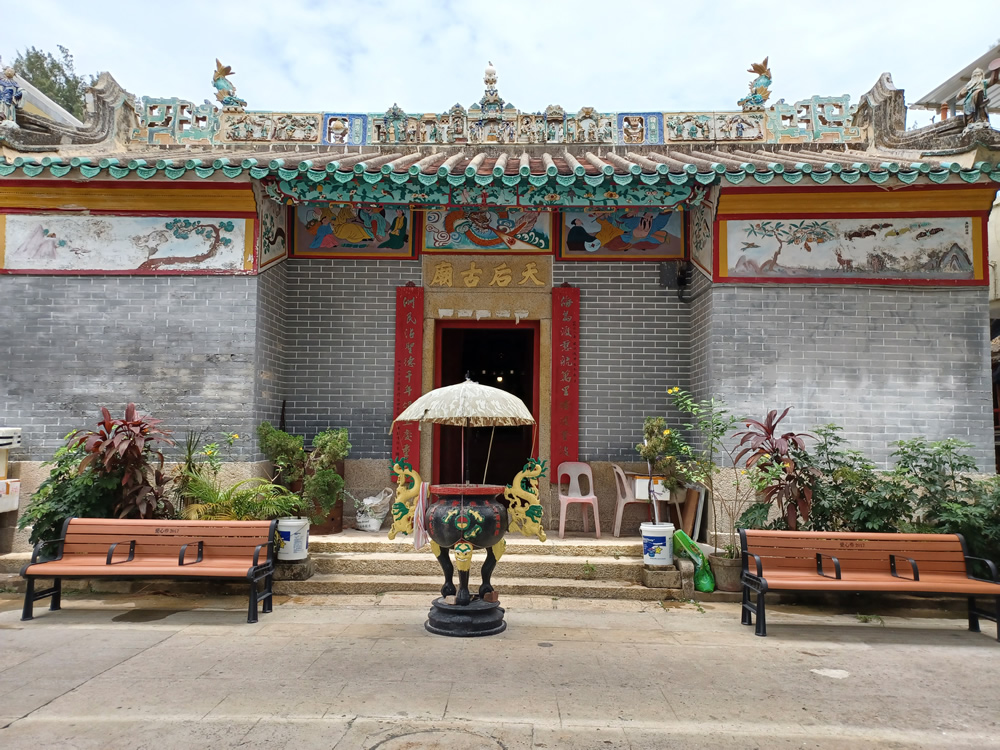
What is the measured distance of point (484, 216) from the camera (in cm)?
795

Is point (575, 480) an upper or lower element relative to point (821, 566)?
upper

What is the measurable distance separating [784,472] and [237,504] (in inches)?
183

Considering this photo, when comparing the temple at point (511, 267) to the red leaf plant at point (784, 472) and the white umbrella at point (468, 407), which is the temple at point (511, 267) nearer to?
the red leaf plant at point (784, 472)

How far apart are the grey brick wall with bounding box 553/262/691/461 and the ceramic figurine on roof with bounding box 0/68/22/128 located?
592cm

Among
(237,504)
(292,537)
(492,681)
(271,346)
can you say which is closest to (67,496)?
(237,504)

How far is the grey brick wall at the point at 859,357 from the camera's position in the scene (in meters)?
6.79

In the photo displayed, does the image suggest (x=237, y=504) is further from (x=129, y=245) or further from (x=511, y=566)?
(x=129, y=245)

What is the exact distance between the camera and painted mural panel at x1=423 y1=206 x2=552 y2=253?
795cm

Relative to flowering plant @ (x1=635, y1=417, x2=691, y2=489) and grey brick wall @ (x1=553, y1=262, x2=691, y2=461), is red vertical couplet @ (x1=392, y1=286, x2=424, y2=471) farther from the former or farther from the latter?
flowering plant @ (x1=635, y1=417, x2=691, y2=489)

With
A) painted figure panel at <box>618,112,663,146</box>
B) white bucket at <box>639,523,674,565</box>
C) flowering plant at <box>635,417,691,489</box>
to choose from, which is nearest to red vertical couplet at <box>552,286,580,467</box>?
flowering plant at <box>635,417,691,489</box>

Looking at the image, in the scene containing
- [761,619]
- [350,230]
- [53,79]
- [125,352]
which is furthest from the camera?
[53,79]

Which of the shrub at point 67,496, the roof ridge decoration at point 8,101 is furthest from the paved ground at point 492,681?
the roof ridge decoration at point 8,101

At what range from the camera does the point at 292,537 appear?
6.30m

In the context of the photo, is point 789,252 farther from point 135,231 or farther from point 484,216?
point 135,231
